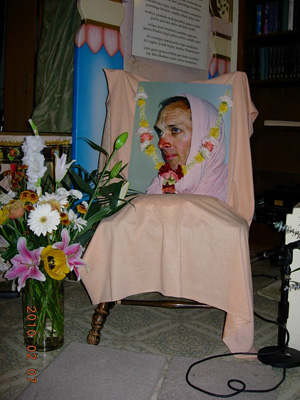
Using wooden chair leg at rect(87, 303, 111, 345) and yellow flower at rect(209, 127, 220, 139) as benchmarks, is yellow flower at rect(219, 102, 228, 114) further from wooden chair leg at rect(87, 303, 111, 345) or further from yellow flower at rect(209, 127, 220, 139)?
wooden chair leg at rect(87, 303, 111, 345)

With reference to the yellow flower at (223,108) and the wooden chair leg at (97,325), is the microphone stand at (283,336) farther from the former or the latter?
the yellow flower at (223,108)

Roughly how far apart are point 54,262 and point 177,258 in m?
0.44

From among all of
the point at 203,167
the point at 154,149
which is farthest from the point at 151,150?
the point at 203,167

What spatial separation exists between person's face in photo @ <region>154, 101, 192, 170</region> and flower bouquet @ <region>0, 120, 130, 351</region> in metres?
0.34

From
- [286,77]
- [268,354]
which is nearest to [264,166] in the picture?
[286,77]

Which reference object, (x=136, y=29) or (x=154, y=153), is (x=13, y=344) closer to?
(x=154, y=153)

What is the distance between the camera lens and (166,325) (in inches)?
72.3

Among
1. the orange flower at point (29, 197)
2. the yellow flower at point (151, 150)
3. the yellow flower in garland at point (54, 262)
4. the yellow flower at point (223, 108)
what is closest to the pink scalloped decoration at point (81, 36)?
the yellow flower at point (151, 150)

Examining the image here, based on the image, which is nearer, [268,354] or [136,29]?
[268,354]

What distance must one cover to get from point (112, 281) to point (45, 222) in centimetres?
36

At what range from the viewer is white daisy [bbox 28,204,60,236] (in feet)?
4.31

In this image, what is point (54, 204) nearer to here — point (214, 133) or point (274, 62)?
point (214, 133)

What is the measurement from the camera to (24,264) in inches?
54.4

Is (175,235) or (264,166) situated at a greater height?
(264,166)
